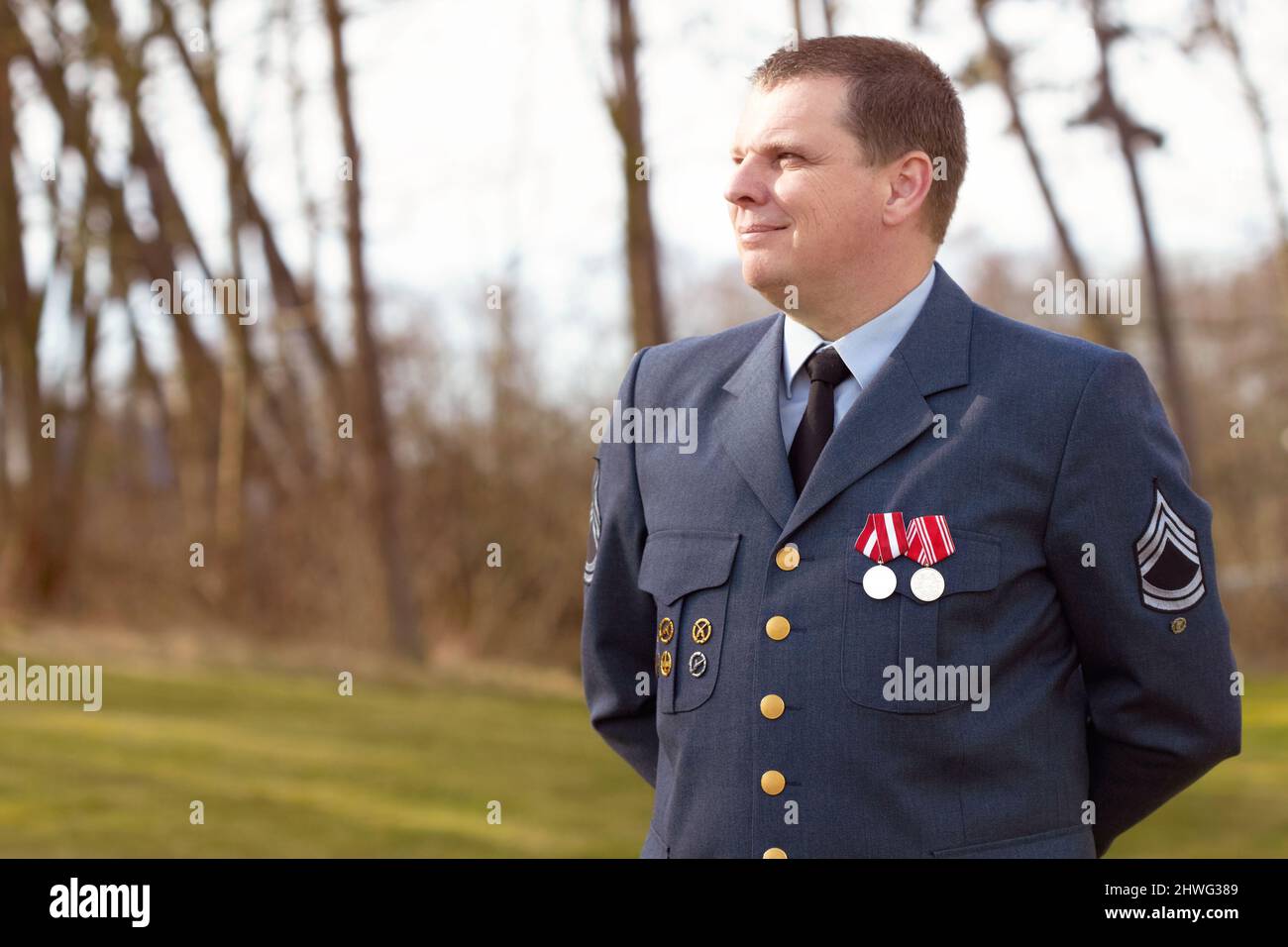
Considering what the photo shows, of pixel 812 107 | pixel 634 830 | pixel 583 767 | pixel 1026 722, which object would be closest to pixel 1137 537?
pixel 1026 722

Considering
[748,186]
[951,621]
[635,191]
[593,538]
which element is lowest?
[951,621]

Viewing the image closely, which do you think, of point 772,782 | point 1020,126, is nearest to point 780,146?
point 772,782

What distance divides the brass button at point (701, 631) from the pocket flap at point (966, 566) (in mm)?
296

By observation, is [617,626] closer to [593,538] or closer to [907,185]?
[593,538]

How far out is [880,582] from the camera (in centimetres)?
213

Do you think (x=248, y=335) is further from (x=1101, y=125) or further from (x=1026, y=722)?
(x=1026, y=722)

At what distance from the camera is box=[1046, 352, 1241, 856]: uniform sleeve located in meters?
2.12

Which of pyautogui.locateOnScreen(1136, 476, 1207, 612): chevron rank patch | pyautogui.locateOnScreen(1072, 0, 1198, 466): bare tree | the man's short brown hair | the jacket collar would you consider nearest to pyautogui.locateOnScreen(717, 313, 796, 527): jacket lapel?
the jacket collar

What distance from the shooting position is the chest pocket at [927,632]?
2.08m

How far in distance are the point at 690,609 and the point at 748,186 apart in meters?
0.64

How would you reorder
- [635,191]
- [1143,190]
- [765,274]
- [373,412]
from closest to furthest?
[765,274] → [635,191] → [1143,190] → [373,412]

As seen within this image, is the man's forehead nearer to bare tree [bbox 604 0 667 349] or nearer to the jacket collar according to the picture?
the jacket collar

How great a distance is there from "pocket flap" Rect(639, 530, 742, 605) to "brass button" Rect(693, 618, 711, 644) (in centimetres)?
5

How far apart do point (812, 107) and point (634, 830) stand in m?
5.93
